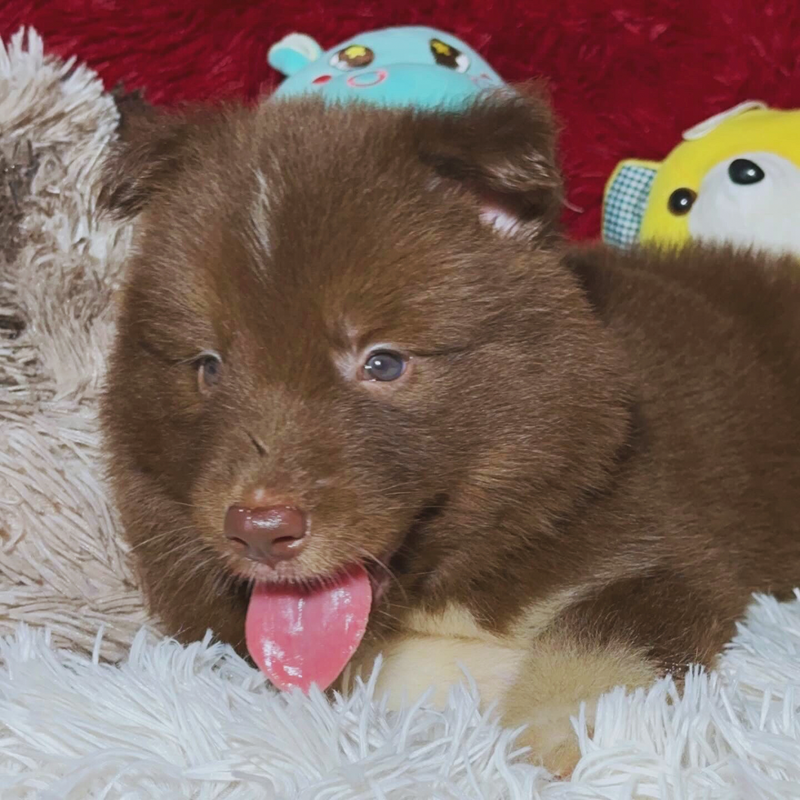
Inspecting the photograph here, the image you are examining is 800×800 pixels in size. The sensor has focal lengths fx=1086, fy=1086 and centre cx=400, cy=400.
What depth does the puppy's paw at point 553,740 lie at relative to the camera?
1.63 meters

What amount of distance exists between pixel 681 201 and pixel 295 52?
3.85ft

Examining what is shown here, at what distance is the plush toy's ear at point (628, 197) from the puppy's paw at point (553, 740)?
68.1 inches

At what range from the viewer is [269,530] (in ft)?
5.05

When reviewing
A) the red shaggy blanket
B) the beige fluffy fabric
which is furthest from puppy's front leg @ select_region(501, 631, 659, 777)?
the red shaggy blanket

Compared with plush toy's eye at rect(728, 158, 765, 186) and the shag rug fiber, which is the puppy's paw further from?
plush toy's eye at rect(728, 158, 765, 186)

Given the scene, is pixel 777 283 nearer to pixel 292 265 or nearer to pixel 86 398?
pixel 292 265

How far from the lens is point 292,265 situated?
1695 millimetres

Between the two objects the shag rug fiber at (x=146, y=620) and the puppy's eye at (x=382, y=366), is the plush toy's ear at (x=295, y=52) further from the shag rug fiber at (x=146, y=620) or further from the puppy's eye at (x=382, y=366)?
the puppy's eye at (x=382, y=366)

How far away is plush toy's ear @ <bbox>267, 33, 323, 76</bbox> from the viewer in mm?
3100

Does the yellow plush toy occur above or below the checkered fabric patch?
above

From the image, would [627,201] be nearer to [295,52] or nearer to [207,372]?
[295,52]

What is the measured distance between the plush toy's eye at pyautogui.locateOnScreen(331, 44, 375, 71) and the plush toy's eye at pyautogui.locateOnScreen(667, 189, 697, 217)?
923mm

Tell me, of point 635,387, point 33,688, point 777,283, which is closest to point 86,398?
point 33,688

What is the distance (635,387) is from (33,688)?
1.17 m
